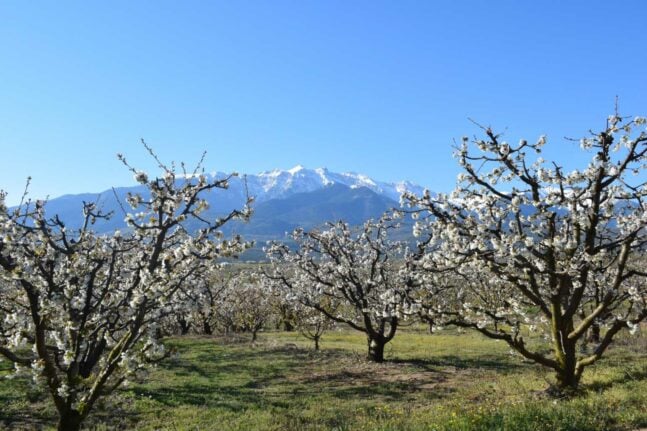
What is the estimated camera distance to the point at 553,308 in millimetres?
14414

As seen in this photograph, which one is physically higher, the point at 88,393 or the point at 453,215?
the point at 453,215

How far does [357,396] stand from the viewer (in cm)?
2094

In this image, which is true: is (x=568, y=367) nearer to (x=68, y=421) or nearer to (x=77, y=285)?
(x=68, y=421)

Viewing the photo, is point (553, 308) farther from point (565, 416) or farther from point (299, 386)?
point (299, 386)

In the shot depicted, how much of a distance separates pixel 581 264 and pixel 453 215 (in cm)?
357

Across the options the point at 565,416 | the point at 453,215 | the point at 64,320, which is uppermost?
the point at 453,215

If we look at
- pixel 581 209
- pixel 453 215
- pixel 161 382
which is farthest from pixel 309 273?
pixel 581 209

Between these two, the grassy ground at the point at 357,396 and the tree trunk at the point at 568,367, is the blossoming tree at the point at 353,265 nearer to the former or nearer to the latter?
the grassy ground at the point at 357,396

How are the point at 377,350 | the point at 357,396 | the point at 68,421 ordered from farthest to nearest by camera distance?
the point at 377,350, the point at 357,396, the point at 68,421

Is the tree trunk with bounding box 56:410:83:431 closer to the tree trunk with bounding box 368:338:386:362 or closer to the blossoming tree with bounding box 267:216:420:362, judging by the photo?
the blossoming tree with bounding box 267:216:420:362

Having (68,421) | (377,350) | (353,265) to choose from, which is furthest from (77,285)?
(377,350)

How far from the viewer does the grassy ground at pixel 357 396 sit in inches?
456

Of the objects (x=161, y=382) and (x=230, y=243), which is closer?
(x=230, y=243)

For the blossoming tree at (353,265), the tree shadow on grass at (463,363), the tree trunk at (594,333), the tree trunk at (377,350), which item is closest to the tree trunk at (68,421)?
the blossoming tree at (353,265)
